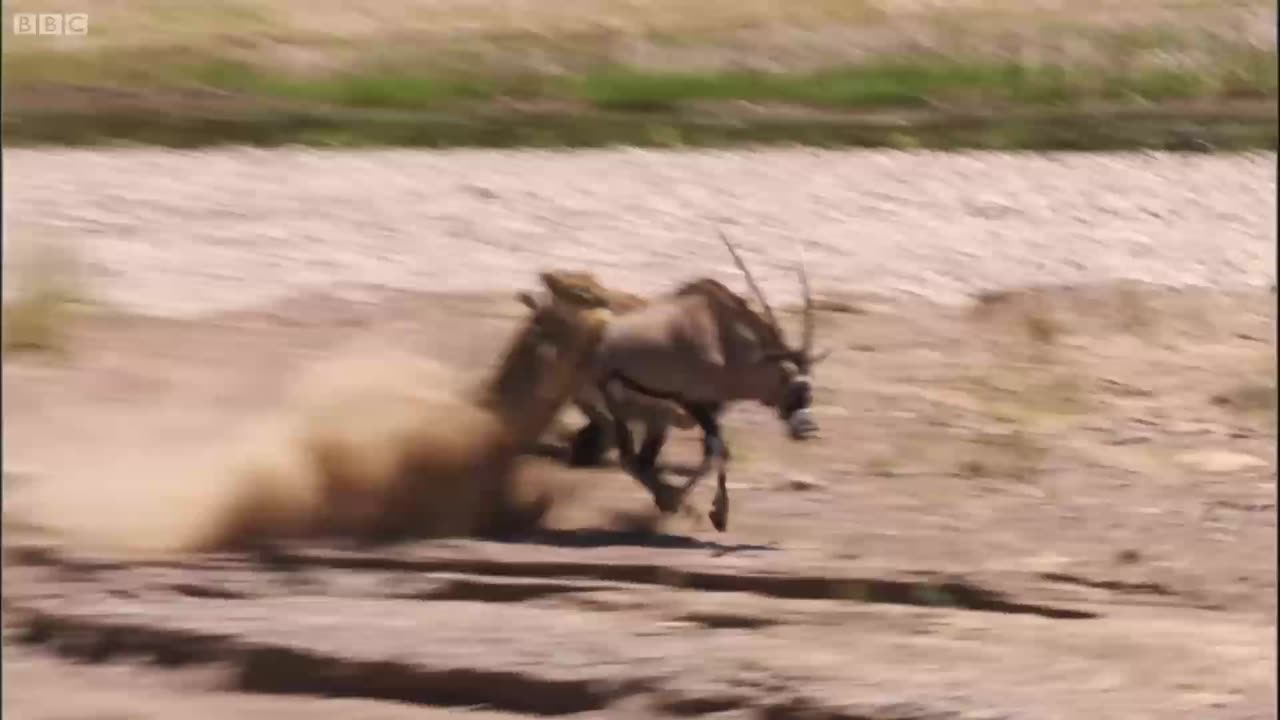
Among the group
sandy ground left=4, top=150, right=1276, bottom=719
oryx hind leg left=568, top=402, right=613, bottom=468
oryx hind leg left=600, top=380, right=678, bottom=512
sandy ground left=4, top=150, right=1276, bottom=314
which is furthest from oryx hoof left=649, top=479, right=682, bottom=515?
sandy ground left=4, top=150, right=1276, bottom=314

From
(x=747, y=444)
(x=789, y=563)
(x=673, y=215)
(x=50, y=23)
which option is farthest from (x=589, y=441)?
(x=673, y=215)

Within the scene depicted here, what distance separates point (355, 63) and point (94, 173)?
1810 millimetres

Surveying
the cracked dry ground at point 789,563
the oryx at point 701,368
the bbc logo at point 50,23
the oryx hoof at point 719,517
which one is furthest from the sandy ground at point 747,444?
the bbc logo at point 50,23

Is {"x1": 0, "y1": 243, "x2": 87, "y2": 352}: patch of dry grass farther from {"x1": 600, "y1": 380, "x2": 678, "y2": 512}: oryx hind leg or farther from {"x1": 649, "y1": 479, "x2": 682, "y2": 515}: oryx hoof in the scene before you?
{"x1": 649, "y1": 479, "x2": 682, "y2": 515}: oryx hoof

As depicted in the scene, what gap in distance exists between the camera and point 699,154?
10.9 metres

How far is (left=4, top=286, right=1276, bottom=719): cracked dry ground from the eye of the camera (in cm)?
640

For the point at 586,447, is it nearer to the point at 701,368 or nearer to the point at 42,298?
the point at 701,368

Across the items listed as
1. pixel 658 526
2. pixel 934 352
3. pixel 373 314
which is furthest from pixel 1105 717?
pixel 373 314

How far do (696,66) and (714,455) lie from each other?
2613 millimetres

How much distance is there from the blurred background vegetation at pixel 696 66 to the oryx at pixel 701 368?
85.1 inches

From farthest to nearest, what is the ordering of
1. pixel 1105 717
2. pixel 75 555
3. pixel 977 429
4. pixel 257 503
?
pixel 977 429 < pixel 257 503 < pixel 75 555 < pixel 1105 717

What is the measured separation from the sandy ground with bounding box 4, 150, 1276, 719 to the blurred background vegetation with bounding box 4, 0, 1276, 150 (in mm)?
439

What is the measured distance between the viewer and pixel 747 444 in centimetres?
934

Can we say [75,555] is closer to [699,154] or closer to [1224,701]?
[1224,701]
